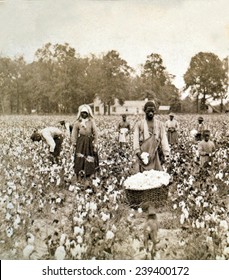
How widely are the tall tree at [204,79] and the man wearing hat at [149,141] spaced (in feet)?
1.65

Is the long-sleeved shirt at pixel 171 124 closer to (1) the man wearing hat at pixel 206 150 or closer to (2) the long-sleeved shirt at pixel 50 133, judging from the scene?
(1) the man wearing hat at pixel 206 150

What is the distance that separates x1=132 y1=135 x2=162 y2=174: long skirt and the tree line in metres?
0.36

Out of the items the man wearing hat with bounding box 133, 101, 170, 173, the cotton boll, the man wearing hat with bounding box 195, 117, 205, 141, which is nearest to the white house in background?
the man wearing hat with bounding box 133, 101, 170, 173

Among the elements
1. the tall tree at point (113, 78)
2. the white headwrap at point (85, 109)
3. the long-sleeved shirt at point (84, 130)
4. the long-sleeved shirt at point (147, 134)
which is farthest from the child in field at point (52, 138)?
the long-sleeved shirt at point (147, 134)

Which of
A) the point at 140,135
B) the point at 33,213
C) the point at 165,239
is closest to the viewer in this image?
the point at 165,239

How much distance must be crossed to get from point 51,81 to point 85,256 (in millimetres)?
1755

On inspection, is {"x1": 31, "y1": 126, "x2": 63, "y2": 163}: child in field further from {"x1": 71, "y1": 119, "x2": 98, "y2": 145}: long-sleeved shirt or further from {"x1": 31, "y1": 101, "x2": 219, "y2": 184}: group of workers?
{"x1": 71, "y1": 119, "x2": 98, "y2": 145}: long-sleeved shirt

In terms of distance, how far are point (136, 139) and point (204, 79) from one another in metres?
0.88

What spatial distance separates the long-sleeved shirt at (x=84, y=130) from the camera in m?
4.50

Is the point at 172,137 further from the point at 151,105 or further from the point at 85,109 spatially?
the point at 85,109

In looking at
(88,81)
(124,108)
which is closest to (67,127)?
(88,81)

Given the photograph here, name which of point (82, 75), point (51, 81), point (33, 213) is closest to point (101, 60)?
point (82, 75)

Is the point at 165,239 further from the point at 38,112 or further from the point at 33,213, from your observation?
the point at 38,112

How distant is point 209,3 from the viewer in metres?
4.26
